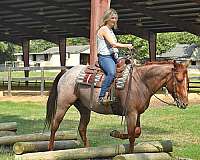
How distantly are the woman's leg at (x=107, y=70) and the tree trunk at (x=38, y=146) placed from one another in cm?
154

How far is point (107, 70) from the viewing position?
23.6ft

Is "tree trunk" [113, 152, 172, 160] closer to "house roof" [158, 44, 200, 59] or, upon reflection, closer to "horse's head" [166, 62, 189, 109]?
"horse's head" [166, 62, 189, 109]

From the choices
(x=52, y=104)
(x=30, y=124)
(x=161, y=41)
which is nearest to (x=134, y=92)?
(x=52, y=104)

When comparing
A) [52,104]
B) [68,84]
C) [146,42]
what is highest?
[68,84]

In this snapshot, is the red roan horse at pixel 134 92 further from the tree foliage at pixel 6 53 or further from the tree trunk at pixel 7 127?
the tree foliage at pixel 6 53

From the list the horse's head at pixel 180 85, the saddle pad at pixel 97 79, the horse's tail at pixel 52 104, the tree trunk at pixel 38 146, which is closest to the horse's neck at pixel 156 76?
the horse's head at pixel 180 85

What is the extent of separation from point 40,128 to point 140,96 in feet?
16.8

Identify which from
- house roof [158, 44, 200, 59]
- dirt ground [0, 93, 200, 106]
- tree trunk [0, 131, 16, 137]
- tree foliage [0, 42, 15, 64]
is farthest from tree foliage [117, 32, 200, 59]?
tree trunk [0, 131, 16, 137]

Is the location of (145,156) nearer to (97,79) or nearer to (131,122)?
(131,122)

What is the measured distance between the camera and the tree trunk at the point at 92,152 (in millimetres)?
7137

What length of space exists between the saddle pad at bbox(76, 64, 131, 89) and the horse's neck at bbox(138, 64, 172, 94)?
0.95 ft

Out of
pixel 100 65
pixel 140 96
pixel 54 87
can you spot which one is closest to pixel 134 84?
pixel 140 96

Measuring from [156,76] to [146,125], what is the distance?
5768 mm

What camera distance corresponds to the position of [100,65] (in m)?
7.36
